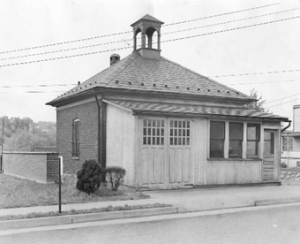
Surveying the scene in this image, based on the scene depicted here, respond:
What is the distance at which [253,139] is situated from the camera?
18.1 meters

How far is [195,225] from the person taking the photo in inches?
372

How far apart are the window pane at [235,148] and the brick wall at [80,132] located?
5967mm

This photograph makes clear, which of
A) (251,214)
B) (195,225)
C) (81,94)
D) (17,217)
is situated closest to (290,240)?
(195,225)

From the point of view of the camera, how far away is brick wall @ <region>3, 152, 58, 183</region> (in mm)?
16438

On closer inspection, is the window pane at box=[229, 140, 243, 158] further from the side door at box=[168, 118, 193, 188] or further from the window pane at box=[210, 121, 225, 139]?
the side door at box=[168, 118, 193, 188]

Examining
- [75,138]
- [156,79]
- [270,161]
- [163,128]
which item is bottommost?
[270,161]

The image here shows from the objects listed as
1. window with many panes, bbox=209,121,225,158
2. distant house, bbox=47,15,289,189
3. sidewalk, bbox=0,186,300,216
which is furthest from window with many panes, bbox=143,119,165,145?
window with many panes, bbox=209,121,225,158

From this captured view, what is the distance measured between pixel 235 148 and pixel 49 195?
846 centimetres

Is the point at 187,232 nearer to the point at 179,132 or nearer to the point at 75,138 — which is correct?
the point at 179,132

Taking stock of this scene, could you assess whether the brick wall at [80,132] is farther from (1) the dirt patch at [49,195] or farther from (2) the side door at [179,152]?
(2) the side door at [179,152]

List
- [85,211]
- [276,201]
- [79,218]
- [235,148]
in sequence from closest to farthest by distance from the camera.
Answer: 1. [79,218]
2. [85,211]
3. [276,201]
4. [235,148]

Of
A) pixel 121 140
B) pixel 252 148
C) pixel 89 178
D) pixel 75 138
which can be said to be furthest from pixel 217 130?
pixel 75 138

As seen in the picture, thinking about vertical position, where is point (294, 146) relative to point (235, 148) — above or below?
below

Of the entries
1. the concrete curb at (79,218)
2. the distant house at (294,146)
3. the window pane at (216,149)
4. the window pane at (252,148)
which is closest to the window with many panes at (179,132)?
the window pane at (216,149)
